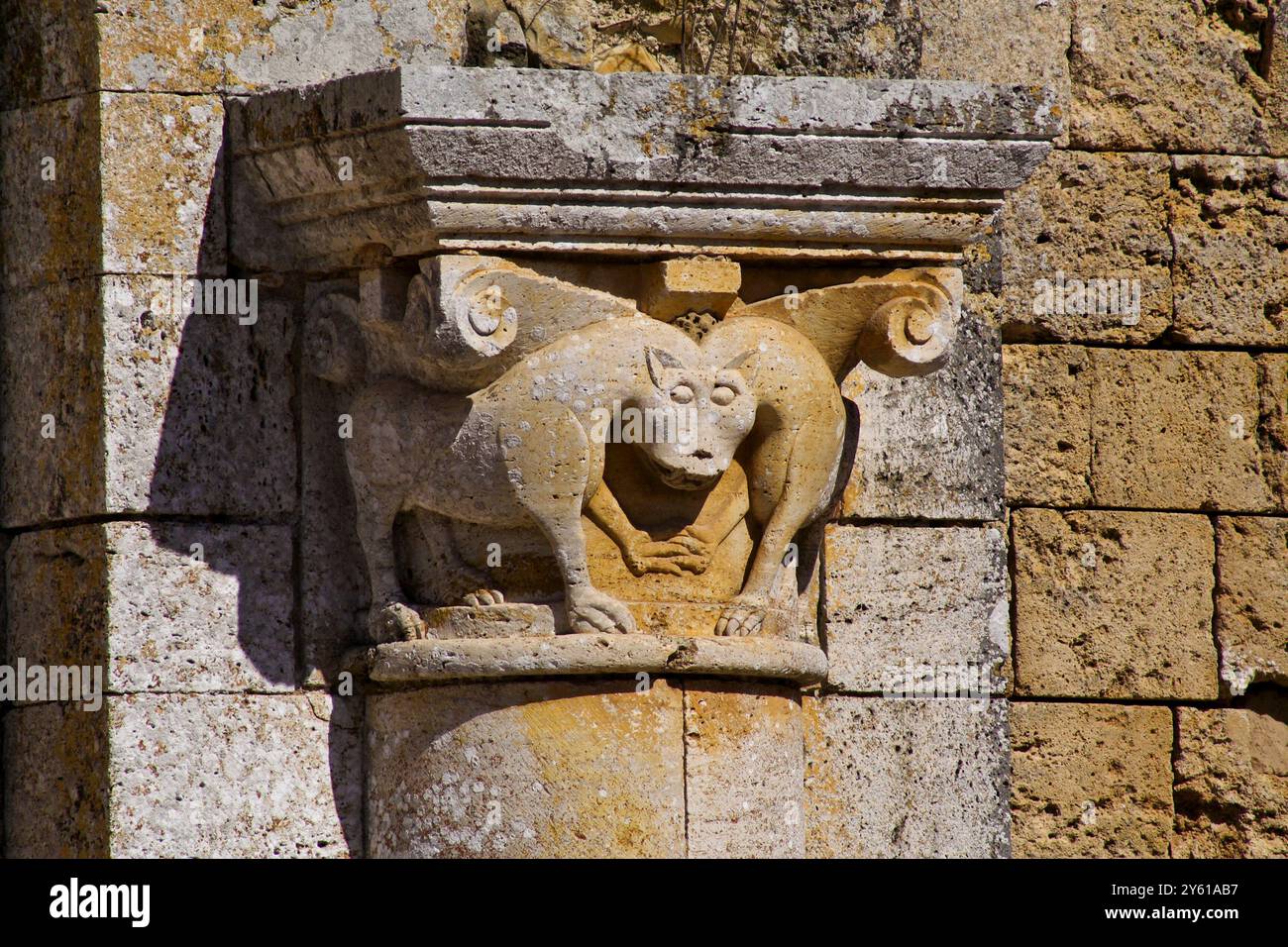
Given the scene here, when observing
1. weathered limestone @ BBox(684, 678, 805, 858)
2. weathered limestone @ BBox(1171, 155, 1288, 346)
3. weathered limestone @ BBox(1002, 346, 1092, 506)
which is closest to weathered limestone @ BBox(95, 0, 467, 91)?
weathered limestone @ BBox(684, 678, 805, 858)

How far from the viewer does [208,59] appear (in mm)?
4070

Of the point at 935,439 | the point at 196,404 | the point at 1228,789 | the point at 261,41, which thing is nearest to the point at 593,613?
the point at 196,404

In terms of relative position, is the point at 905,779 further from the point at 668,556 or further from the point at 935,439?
the point at 668,556

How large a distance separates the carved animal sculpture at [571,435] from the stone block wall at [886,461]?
0.37 meters

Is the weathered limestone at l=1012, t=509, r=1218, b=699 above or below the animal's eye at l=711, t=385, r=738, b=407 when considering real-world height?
below

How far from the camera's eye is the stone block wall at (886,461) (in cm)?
398

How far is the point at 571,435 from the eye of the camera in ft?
12.4

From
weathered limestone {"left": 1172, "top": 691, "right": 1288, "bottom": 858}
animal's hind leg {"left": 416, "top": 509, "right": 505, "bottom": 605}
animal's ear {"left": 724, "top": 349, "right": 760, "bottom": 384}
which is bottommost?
weathered limestone {"left": 1172, "top": 691, "right": 1288, "bottom": 858}

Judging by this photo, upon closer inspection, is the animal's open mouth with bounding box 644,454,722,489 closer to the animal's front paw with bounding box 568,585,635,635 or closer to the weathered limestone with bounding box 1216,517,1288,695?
the animal's front paw with bounding box 568,585,635,635

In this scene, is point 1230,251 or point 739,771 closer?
point 739,771

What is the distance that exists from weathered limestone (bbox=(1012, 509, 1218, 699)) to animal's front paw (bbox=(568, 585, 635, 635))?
5.33ft

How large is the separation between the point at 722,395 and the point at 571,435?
0.28m

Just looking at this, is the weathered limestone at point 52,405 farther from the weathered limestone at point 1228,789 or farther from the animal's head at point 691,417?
the weathered limestone at point 1228,789

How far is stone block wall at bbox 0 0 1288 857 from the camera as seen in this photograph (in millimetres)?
3982
